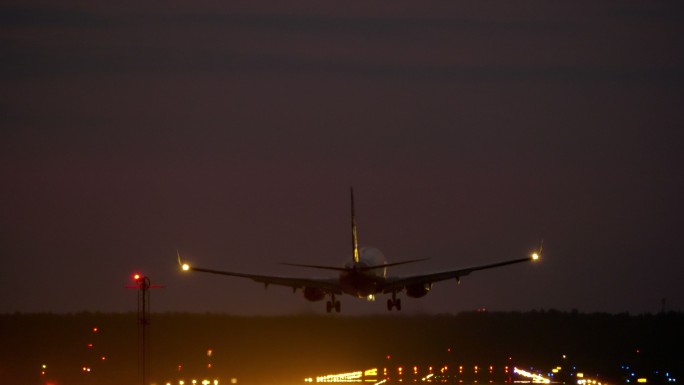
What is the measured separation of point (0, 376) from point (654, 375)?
66849mm

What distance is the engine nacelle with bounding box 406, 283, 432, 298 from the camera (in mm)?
124625

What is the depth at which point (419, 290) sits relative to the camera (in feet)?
409

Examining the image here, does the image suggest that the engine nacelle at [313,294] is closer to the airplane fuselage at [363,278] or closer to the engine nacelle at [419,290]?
the airplane fuselage at [363,278]

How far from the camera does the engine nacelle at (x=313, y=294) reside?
126 m

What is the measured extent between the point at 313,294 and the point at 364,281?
29.3 ft

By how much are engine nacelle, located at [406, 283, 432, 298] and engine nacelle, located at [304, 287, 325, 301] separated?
785 centimetres

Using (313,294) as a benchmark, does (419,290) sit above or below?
below

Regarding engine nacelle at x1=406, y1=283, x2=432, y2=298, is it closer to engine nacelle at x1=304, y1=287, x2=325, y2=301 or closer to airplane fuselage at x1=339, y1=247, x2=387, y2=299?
airplane fuselage at x1=339, y1=247, x2=387, y2=299

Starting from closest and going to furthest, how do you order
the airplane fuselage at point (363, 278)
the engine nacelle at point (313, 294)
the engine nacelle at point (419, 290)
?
the airplane fuselage at point (363, 278)
the engine nacelle at point (419, 290)
the engine nacelle at point (313, 294)

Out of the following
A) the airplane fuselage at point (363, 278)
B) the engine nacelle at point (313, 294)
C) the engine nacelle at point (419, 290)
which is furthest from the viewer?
the engine nacelle at point (313, 294)

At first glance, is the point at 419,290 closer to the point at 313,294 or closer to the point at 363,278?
the point at 363,278

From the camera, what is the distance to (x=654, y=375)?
14862 cm

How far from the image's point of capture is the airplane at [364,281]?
119m

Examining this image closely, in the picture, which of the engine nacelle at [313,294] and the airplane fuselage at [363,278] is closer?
the airplane fuselage at [363,278]
